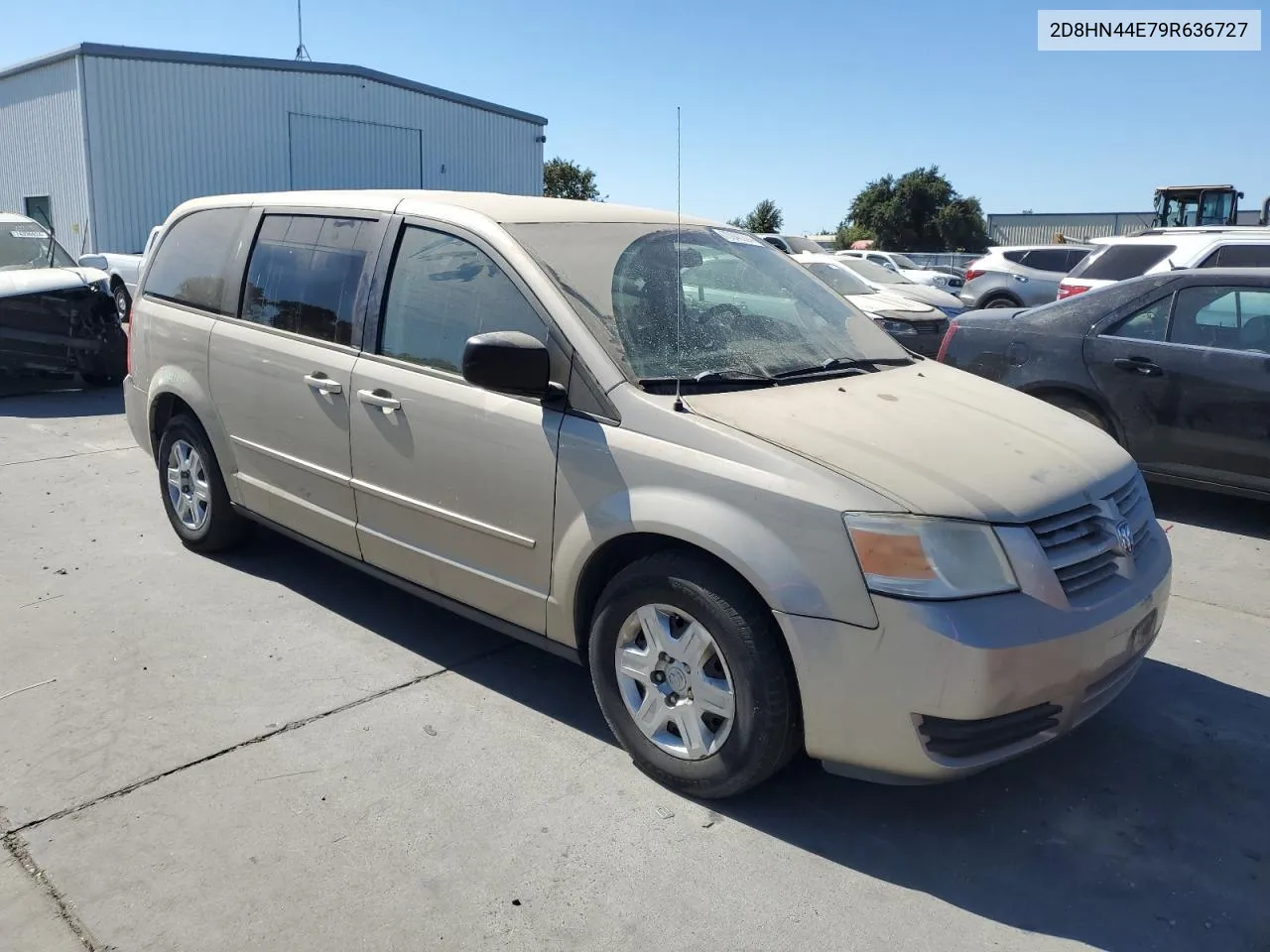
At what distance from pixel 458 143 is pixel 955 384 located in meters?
26.5

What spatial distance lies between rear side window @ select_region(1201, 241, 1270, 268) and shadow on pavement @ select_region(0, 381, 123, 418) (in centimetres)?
1144

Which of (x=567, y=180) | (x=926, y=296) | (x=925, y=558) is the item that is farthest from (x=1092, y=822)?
(x=567, y=180)

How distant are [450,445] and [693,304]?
1.03m

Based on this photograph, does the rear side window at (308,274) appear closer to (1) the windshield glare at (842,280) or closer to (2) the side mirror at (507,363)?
(2) the side mirror at (507,363)

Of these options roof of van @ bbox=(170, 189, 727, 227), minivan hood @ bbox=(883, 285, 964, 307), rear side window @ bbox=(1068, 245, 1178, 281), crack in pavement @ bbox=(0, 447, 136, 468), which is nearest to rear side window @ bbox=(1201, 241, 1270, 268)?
rear side window @ bbox=(1068, 245, 1178, 281)

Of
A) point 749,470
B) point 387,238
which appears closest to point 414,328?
point 387,238

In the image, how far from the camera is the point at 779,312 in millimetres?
4102

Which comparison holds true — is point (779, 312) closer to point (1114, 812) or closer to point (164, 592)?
point (1114, 812)

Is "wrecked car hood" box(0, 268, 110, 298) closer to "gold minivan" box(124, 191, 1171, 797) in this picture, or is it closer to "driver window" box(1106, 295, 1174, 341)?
"gold minivan" box(124, 191, 1171, 797)

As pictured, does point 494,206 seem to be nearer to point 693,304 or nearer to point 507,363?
point 693,304

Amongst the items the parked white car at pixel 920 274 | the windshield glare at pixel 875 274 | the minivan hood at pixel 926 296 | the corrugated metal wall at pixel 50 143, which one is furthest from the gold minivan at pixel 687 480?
the parked white car at pixel 920 274

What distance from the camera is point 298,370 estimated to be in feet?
14.4

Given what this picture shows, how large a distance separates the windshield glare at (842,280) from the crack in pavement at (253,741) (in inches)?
378

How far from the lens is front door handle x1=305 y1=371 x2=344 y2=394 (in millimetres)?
4164
